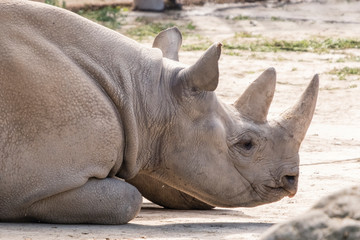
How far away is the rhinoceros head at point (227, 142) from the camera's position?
605 centimetres

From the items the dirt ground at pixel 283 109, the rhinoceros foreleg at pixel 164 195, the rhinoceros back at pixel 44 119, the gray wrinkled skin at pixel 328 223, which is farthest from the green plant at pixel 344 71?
the gray wrinkled skin at pixel 328 223

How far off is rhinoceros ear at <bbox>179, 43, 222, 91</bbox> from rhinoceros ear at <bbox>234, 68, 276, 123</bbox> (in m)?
0.33

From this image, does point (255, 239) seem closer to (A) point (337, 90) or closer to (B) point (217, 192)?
(B) point (217, 192)

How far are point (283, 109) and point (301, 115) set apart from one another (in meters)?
3.74

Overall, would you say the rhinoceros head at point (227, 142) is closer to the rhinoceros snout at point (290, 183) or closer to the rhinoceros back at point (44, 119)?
the rhinoceros snout at point (290, 183)

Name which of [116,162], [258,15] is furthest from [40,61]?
[258,15]

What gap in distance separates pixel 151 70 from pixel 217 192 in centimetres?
78

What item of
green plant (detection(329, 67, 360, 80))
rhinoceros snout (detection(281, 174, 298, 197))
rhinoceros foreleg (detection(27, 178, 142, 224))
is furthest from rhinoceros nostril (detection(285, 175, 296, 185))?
green plant (detection(329, 67, 360, 80))

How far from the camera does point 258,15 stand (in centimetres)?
1688

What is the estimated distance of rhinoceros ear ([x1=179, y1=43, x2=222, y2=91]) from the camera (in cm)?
589

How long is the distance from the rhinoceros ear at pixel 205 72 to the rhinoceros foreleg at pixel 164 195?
0.71 m

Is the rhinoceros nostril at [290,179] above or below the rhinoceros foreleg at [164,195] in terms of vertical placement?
above

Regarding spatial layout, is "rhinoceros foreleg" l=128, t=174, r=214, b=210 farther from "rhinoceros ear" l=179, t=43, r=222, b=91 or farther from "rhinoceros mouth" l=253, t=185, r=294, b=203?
"rhinoceros ear" l=179, t=43, r=222, b=91

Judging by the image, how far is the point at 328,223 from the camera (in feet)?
10.6
